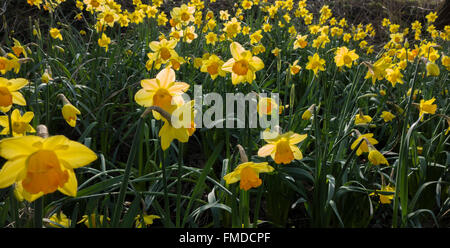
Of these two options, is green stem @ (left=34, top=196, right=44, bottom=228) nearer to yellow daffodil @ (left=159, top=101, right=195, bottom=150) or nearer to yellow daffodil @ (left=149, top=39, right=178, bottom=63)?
yellow daffodil @ (left=159, top=101, right=195, bottom=150)

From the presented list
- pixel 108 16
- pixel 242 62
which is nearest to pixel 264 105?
pixel 242 62

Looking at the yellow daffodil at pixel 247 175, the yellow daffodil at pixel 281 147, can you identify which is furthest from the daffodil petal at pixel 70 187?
the yellow daffodil at pixel 281 147

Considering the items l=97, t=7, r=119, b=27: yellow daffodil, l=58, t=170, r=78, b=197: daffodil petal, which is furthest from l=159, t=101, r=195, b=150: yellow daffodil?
l=97, t=7, r=119, b=27: yellow daffodil

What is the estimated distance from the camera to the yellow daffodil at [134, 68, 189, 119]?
41.1 inches

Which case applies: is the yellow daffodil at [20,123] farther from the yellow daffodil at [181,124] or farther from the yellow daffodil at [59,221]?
the yellow daffodil at [181,124]

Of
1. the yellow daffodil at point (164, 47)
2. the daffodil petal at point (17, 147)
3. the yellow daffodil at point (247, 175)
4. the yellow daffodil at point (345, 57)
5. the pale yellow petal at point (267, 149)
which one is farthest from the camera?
the yellow daffodil at point (345, 57)

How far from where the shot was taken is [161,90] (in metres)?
1.06

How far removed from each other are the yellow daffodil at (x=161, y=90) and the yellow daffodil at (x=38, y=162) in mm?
323

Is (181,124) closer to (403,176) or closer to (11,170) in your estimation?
(11,170)

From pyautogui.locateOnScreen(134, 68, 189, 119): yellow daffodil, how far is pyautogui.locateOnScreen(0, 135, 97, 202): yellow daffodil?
0.32 metres

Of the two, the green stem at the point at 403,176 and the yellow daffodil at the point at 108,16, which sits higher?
the yellow daffodil at the point at 108,16

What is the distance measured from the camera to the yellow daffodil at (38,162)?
73 centimetres

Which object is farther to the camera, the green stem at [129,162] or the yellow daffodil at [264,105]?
the yellow daffodil at [264,105]
